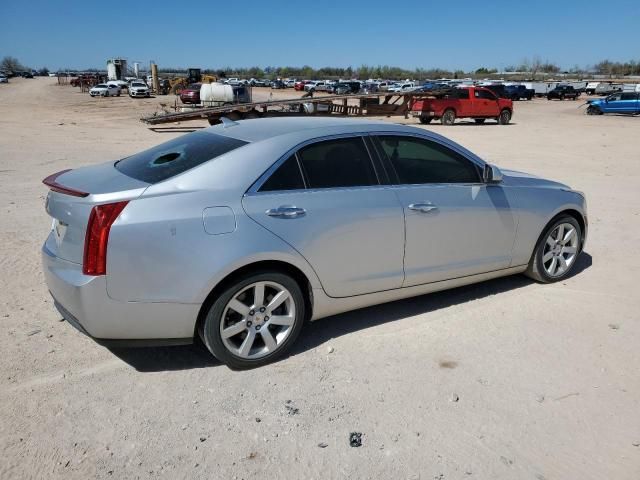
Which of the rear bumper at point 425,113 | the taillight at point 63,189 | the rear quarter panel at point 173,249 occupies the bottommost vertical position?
the rear bumper at point 425,113

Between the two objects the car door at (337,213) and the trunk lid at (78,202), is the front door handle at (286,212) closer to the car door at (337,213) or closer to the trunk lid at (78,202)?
the car door at (337,213)

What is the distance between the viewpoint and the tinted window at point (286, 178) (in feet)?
11.2

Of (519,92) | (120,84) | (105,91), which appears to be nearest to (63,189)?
(105,91)

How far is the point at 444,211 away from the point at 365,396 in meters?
1.59

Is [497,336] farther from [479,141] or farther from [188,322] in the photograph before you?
[479,141]

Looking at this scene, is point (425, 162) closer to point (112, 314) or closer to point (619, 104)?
point (112, 314)

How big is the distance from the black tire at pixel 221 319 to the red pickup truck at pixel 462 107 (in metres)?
24.0

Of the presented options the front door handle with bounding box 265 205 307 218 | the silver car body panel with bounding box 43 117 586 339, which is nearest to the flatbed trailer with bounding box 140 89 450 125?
the silver car body panel with bounding box 43 117 586 339

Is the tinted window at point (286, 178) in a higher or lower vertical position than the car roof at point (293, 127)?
lower

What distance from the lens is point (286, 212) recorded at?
11.0ft

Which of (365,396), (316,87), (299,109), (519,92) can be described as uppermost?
(519,92)

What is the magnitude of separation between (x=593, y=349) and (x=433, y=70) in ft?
560

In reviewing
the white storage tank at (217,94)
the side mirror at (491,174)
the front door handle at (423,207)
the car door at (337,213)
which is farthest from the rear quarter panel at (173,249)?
the white storage tank at (217,94)

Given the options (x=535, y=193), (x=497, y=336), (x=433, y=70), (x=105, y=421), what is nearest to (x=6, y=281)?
(x=105, y=421)
